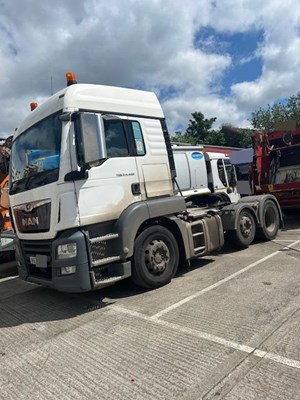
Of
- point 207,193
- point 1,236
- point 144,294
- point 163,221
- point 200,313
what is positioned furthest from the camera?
point 207,193

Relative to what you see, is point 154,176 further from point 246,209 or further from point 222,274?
point 246,209

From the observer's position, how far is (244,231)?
8000 millimetres

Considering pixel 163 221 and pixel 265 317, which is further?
pixel 163 221

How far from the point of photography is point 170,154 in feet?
20.1

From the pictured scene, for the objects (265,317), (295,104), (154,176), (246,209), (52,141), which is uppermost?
(295,104)

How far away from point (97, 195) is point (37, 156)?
3.45ft

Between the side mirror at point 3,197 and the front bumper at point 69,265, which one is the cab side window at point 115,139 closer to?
the front bumper at point 69,265

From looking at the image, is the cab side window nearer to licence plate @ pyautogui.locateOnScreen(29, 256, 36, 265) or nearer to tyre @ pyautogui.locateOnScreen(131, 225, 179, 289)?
tyre @ pyautogui.locateOnScreen(131, 225, 179, 289)

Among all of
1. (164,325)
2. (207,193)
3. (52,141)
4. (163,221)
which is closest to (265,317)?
(164,325)

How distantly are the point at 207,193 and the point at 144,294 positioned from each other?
18.3ft

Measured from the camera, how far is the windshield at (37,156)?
489 cm

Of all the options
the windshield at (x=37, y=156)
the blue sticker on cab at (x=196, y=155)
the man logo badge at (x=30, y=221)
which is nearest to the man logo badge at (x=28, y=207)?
the man logo badge at (x=30, y=221)

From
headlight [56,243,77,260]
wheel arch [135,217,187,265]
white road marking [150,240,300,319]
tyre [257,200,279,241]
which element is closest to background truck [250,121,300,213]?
tyre [257,200,279,241]

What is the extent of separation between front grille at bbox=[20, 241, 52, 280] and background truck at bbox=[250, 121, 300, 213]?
7.44 meters
